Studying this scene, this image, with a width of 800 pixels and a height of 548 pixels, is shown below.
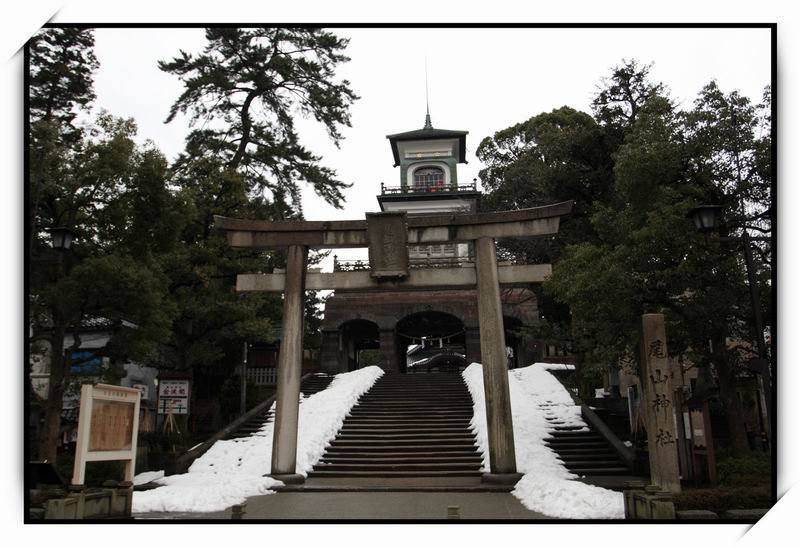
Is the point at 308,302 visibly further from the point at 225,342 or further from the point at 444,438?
→ the point at 444,438

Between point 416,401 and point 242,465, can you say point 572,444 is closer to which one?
point 416,401

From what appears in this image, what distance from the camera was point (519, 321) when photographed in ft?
91.5

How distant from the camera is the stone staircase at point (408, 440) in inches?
496

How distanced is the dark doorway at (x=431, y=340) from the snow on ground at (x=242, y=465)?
356 inches

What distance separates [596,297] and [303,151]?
1309cm

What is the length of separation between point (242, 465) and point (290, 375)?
2.69 m

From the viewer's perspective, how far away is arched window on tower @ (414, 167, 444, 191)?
33.8 m

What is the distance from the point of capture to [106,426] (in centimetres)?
848

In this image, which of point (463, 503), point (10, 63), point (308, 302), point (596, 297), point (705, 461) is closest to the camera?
point (10, 63)

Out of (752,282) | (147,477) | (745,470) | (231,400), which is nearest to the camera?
(752,282)

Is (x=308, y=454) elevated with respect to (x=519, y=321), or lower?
lower

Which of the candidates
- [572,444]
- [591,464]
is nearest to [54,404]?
[591,464]

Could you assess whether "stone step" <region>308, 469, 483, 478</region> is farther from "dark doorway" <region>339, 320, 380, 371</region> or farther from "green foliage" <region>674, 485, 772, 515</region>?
"dark doorway" <region>339, 320, 380, 371</region>

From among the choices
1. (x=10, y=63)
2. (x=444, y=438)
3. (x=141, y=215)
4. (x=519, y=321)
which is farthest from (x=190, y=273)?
(x=519, y=321)
